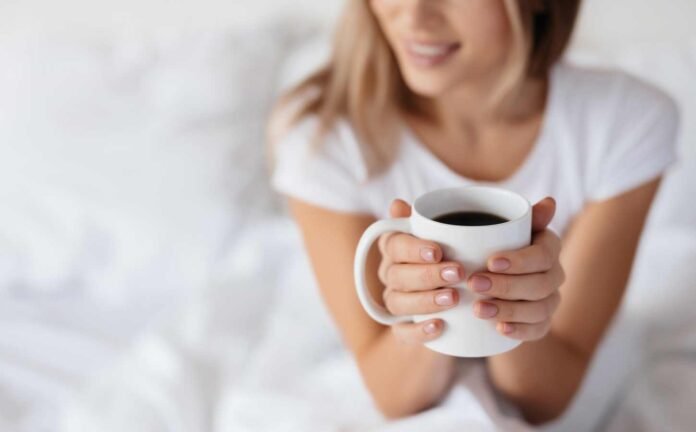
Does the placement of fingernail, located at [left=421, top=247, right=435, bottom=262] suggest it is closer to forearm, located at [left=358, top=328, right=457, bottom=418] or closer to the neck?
forearm, located at [left=358, top=328, right=457, bottom=418]

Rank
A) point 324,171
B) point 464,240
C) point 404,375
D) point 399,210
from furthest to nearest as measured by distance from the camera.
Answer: point 324,171 → point 404,375 → point 399,210 → point 464,240

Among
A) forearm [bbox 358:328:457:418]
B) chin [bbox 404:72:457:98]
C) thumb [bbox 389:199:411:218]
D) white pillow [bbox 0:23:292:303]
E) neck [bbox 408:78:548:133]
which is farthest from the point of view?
white pillow [bbox 0:23:292:303]

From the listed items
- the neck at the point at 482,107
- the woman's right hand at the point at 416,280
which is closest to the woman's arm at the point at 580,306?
the neck at the point at 482,107

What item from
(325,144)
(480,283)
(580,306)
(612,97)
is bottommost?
→ (580,306)

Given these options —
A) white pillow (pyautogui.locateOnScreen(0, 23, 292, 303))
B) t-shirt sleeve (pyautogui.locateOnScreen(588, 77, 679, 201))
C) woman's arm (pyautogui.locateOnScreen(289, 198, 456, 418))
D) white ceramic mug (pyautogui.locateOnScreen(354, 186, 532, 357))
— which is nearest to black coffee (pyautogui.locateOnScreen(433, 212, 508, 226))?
white ceramic mug (pyautogui.locateOnScreen(354, 186, 532, 357))

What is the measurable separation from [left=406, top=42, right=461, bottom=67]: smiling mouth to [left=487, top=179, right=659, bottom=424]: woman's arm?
10.3 inches

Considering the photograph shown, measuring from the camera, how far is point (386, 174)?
1.00 meters

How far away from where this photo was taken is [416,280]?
0.58 m

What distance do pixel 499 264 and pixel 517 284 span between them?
32 mm

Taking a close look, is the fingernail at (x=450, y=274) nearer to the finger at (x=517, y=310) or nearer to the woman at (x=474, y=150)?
the finger at (x=517, y=310)

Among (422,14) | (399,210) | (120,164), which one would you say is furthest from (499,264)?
(120,164)

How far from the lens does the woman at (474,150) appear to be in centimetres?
88

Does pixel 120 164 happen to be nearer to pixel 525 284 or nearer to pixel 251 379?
pixel 251 379

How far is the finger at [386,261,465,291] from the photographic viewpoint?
548 millimetres
